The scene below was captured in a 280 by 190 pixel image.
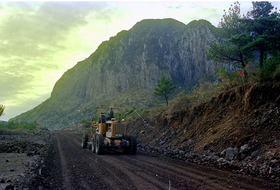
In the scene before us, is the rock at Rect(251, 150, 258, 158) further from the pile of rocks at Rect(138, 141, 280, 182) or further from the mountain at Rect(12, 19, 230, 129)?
the mountain at Rect(12, 19, 230, 129)

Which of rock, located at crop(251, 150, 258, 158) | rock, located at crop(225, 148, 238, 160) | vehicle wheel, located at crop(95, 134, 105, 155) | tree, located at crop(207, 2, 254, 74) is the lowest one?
vehicle wheel, located at crop(95, 134, 105, 155)

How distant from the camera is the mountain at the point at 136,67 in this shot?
85.7 m

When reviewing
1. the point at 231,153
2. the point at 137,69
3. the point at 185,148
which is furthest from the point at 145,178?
the point at 137,69

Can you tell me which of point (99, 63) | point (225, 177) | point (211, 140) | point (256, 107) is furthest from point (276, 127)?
point (99, 63)

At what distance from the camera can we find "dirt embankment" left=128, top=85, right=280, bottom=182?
7.96 meters

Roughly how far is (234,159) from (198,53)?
87.0 metres

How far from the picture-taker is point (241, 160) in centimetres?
855

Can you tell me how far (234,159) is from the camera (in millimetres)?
8773

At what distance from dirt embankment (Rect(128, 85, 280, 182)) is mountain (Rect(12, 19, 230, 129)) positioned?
5261 centimetres

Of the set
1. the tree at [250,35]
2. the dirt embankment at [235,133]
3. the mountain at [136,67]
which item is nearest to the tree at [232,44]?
the tree at [250,35]

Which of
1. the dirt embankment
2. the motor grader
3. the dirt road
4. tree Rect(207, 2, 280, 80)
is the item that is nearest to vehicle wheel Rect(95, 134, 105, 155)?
the motor grader

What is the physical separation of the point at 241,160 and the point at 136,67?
89405 millimetres

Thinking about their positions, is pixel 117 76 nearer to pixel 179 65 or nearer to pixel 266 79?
pixel 179 65

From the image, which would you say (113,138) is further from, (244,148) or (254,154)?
(254,154)
